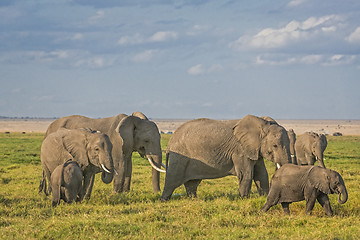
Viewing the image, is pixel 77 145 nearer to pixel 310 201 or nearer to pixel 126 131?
pixel 126 131

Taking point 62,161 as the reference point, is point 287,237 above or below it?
below

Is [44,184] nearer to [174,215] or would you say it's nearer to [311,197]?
[174,215]

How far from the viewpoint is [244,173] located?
11430mm

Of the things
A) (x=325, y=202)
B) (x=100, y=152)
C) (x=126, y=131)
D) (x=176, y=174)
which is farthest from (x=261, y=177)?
(x=126, y=131)

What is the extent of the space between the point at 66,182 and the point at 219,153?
3699 millimetres

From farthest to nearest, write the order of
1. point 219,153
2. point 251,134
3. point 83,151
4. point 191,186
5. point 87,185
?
1. point 191,186
2. point 219,153
3. point 87,185
4. point 251,134
5. point 83,151

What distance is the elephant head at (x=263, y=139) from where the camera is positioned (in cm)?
1084

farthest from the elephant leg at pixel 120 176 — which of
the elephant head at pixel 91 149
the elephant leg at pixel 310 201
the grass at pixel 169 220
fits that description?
the elephant leg at pixel 310 201

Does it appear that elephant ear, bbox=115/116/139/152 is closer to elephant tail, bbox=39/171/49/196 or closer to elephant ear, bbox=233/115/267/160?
elephant tail, bbox=39/171/49/196

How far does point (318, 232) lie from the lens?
8.18 m

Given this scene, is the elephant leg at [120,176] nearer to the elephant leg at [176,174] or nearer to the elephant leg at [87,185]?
the elephant leg at [87,185]

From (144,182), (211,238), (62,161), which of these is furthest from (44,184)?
(211,238)

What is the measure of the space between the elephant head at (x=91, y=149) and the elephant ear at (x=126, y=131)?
7.34 ft

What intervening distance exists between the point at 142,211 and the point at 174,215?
858 millimetres
